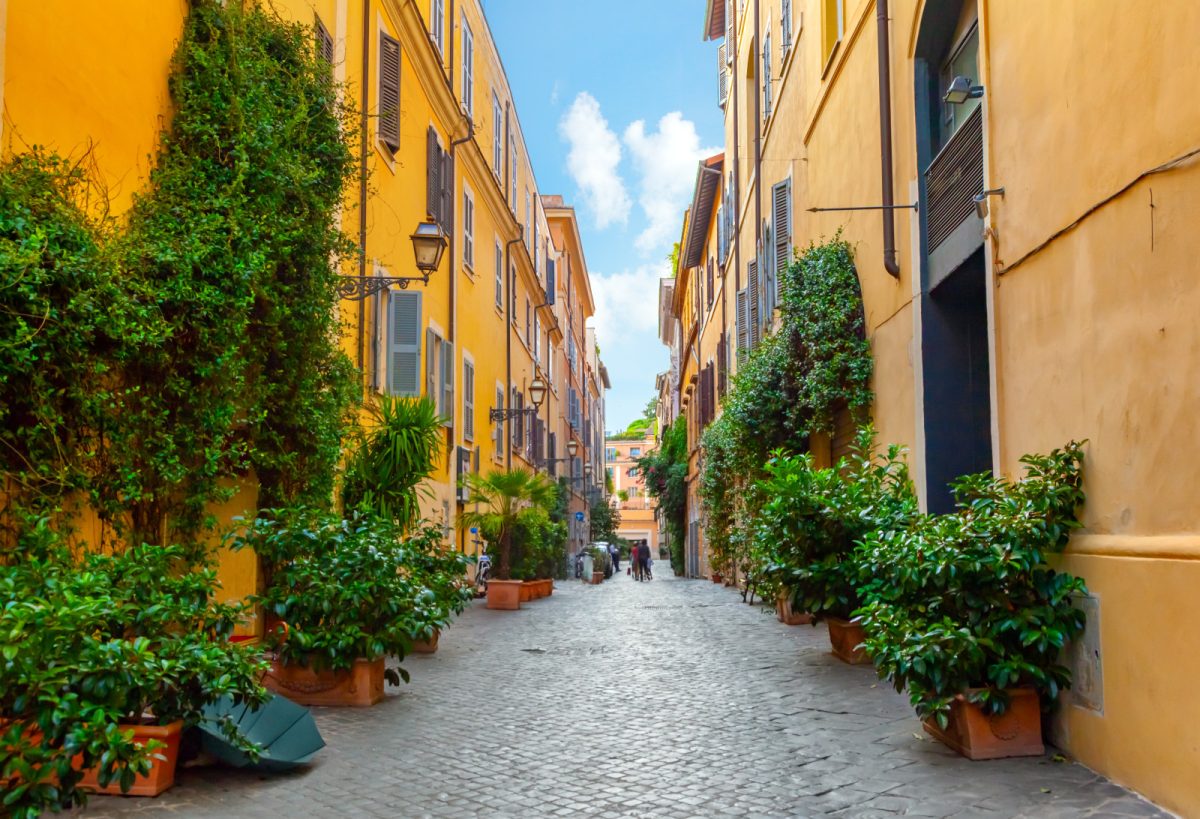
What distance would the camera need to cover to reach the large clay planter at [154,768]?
518 centimetres

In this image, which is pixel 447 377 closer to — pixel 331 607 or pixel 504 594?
pixel 504 594

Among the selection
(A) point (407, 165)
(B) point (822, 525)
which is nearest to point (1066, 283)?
(B) point (822, 525)

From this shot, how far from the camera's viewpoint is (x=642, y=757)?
6363mm

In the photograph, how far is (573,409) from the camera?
46.1 metres

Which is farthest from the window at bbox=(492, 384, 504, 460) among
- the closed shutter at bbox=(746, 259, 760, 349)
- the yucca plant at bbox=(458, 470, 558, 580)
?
the closed shutter at bbox=(746, 259, 760, 349)

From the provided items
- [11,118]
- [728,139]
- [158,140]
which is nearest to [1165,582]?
[11,118]

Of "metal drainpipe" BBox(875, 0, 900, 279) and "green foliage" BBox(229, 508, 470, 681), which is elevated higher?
"metal drainpipe" BBox(875, 0, 900, 279)

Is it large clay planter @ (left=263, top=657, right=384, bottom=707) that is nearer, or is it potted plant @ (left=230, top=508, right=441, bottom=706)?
potted plant @ (left=230, top=508, right=441, bottom=706)

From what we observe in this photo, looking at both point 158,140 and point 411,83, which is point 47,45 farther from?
point 411,83

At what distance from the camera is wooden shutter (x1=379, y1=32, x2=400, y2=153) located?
14008mm

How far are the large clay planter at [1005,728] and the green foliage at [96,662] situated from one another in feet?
12.3

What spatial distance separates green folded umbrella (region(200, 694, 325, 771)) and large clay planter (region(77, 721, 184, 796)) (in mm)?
193

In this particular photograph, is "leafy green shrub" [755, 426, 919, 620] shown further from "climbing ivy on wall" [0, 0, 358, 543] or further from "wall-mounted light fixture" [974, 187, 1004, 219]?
"climbing ivy on wall" [0, 0, 358, 543]

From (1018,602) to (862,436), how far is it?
332 cm
